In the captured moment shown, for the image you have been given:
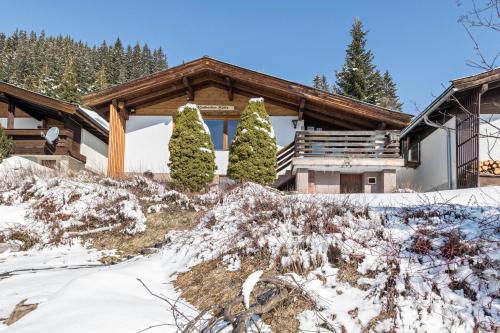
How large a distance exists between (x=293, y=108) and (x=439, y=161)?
234 inches

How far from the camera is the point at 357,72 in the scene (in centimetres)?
3023

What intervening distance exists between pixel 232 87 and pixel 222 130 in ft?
5.64

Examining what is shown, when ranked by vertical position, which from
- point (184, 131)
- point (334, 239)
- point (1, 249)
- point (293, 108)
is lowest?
point (1, 249)

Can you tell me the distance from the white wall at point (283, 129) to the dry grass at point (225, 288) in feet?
33.2

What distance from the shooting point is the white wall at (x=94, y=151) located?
1930 cm

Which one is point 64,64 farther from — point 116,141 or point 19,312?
point 19,312

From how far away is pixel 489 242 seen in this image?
15.4 feet

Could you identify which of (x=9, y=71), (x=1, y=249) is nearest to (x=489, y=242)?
(x=1, y=249)

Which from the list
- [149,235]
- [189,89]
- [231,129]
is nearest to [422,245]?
[149,235]

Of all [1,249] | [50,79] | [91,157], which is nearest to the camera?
[1,249]

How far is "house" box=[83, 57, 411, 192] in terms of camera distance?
13656mm

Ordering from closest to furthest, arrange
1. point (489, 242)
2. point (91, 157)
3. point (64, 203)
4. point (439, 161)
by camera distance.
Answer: point (489, 242) < point (64, 203) < point (439, 161) < point (91, 157)

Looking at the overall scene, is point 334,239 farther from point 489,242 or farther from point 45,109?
point 45,109

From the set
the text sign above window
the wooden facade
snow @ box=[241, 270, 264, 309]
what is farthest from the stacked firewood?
snow @ box=[241, 270, 264, 309]
